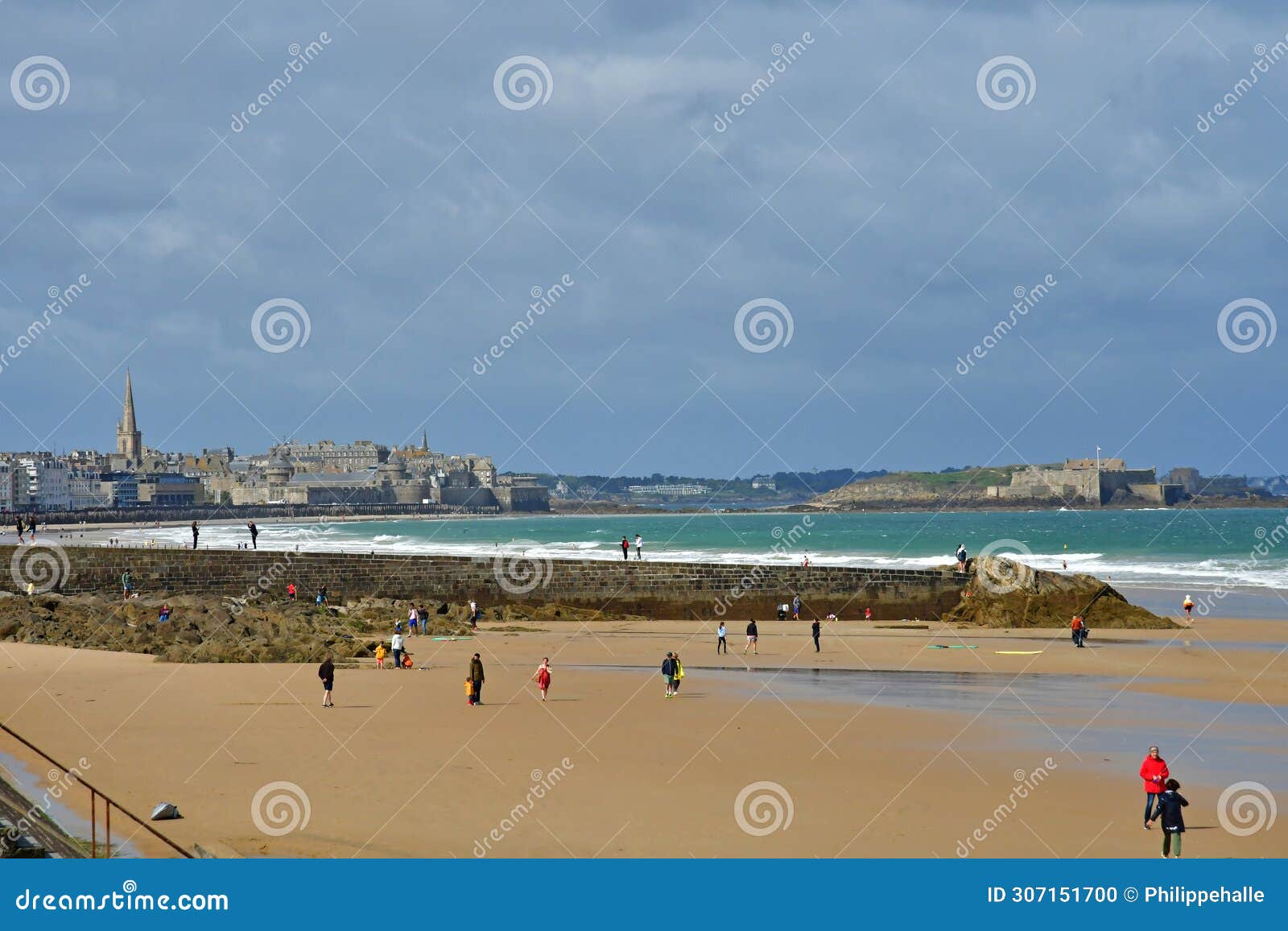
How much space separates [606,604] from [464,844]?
23473 mm

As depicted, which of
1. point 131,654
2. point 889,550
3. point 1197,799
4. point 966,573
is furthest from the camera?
point 889,550

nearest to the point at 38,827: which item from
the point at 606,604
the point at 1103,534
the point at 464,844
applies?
Answer: the point at 464,844

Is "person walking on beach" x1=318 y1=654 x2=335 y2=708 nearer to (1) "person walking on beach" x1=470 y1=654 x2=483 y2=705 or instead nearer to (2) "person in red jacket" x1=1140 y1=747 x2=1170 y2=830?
(1) "person walking on beach" x1=470 y1=654 x2=483 y2=705


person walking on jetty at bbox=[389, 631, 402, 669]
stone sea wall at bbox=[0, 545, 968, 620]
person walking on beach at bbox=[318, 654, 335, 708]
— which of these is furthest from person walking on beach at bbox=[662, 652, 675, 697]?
stone sea wall at bbox=[0, 545, 968, 620]

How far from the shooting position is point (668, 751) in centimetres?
1449

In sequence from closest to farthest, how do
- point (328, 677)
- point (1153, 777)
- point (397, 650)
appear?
point (1153, 777), point (328, 677), point (397, 650)

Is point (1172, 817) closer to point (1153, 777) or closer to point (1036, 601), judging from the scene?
point (1153, 777)

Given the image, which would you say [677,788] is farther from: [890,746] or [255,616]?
[255,616]

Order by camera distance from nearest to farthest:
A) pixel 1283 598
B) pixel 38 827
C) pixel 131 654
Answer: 1. pixel 38 827
2. pixel 131 654
3. pixel 1283 598

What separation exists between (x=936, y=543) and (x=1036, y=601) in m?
50.5

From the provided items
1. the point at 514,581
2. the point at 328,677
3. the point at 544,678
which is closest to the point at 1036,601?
the point at 514,581

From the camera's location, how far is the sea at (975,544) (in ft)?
149

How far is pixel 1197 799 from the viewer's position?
12094mm

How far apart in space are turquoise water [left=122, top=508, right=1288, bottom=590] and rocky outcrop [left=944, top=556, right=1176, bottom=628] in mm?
13229
